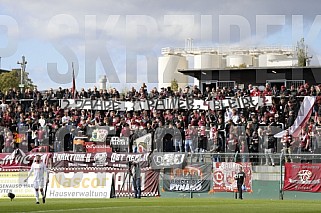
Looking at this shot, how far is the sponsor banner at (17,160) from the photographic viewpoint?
36.0 m

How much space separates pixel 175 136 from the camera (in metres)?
36.6

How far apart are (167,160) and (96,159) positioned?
12.7ft

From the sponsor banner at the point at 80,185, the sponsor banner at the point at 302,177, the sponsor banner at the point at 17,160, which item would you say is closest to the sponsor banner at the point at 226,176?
the sponsor banner at the point at 302,177

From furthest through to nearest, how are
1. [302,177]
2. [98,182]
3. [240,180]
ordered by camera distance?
[98,182]
[240,180]
[302,177]

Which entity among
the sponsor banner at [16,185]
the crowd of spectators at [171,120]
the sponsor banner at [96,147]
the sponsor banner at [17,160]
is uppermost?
the crowd of spectators at [171,120]

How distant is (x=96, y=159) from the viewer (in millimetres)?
35062

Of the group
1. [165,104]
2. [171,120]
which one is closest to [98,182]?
[171,120]

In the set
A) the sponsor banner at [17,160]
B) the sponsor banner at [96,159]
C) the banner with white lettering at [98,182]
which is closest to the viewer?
the banner with white lettering at [98,182]

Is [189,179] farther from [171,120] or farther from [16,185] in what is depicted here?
[16,185]

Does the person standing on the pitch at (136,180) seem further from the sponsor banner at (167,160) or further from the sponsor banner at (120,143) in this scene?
the sponsor banner at (120,143)

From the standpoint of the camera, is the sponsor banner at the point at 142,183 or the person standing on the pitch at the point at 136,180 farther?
the sponsor banner at the point at 142,183

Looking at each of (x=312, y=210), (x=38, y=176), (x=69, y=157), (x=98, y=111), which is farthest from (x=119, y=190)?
(x=312, y=210)

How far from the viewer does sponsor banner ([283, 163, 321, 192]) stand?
31.5 metres

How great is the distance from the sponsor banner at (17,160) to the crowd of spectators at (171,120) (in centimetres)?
228
